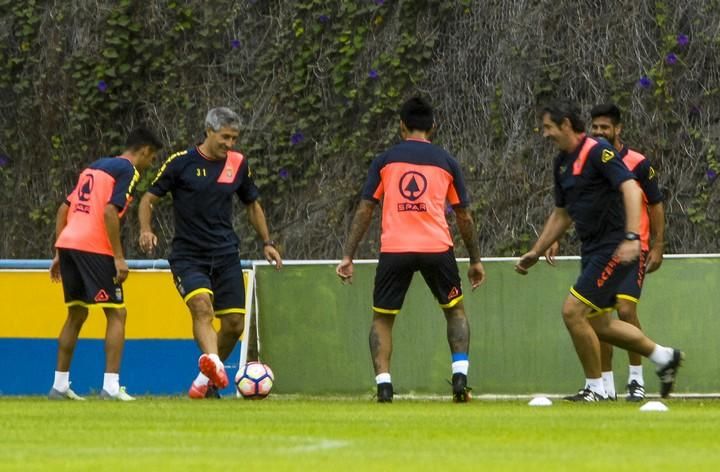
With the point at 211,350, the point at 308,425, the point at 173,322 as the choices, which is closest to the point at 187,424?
the point at 308,425

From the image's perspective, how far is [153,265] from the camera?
14.8 m

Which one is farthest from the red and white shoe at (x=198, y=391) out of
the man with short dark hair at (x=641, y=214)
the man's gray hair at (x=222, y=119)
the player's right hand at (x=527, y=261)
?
the man with short dark hair at (x=641, y=214)

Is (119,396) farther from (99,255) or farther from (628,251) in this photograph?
(628,251)

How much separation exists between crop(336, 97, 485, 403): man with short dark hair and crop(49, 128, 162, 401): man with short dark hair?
173 cm

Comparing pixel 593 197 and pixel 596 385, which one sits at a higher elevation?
pixel 593 197

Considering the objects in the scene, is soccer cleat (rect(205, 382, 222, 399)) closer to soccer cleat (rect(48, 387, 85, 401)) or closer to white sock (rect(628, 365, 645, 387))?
soccer cleat (rect(48, 387, 85, 401))

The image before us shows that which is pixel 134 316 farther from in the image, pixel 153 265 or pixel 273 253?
pixel 273 253

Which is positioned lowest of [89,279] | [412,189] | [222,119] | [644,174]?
[89,279]

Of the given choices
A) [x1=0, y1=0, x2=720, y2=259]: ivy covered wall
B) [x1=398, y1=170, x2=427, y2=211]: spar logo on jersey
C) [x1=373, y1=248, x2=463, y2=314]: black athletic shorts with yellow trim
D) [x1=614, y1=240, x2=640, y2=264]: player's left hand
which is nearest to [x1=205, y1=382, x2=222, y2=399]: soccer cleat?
[x1=373, y1=248, x2=463, y2=314]: black athletic shorts with yellow trim

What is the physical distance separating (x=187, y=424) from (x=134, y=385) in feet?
16.3

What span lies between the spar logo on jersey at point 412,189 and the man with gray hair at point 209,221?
1321 mm

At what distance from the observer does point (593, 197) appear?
39.6ft

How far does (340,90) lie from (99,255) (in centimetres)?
463

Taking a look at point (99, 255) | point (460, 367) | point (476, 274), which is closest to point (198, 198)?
point (99, 255)
